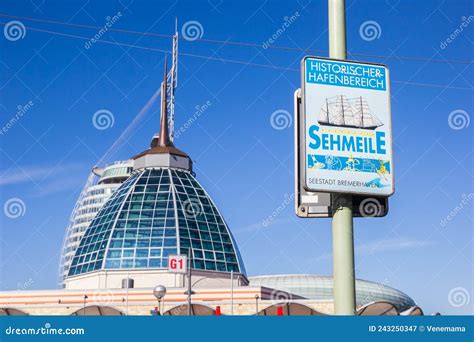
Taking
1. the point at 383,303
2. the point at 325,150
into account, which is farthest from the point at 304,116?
the point at 383,303

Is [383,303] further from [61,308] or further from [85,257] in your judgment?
[85,257]

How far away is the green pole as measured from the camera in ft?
21.6

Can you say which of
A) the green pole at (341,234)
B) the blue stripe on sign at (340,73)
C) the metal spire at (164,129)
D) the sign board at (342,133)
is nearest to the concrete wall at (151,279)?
the metal spire at (164,129)

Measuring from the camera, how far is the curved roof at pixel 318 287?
109438 millimetres

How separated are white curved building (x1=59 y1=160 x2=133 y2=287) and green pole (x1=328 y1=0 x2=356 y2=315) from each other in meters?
144

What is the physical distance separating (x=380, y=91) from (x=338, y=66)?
517 mm

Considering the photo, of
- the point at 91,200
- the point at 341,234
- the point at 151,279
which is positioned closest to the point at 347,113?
the point at 341,234

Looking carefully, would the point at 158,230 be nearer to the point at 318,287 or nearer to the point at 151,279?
the point at 151,279

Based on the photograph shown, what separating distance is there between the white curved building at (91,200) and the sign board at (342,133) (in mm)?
144124

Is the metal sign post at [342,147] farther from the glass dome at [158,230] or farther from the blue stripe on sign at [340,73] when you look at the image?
the glass dome at [158,230]

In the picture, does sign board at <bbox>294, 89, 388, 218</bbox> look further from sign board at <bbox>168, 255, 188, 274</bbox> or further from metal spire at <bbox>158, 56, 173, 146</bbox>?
metal spire at <bbox>158, 56, 173, 146</bbox>

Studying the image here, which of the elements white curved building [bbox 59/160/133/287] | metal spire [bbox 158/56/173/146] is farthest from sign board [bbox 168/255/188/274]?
white curved building [bbox 59/160/133/287]

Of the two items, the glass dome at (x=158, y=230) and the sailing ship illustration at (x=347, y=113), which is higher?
the glass dome at (x=158, y=230)

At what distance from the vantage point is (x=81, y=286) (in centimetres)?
6512
